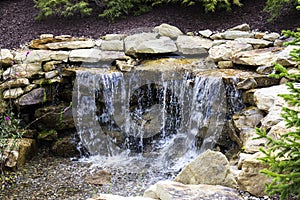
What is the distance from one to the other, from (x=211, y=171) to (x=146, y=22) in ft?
15.9

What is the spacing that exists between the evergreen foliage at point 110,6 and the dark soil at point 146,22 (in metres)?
0.14

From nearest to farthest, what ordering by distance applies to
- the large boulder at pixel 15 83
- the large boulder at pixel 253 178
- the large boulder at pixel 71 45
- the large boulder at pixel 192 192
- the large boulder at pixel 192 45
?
the large boulder at pixel 192 192, the large boulder at pixel 253 178, the large boulder at pixel 15 83, the large boulder at pixel 192 45, the large boulder at pixel 71 45

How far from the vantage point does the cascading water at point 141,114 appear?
5.24 metres

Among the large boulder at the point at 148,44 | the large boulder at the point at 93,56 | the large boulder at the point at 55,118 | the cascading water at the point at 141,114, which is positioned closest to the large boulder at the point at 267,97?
the cascading water at the point at 141,114

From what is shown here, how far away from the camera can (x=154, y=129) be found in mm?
5539

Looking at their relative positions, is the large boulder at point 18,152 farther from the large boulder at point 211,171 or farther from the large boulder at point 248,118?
the large boulder at point 248,118

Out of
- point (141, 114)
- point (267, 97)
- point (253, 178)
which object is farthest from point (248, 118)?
point (141, 114)

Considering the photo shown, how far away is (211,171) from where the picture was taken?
3047 millimetres

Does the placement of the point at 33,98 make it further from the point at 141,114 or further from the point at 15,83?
the point at 141,114

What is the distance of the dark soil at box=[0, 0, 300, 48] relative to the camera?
266 inches

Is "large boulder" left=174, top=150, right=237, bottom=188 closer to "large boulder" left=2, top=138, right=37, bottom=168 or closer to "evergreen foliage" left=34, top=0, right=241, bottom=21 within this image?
"large boulder" left=2, top=138, right=37, bottom=168

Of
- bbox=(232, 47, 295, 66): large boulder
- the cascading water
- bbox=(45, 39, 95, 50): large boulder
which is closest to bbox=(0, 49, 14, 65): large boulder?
bbox=(45, 39, 95, 50): large boulder

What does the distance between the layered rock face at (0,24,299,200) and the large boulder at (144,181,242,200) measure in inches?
55.5

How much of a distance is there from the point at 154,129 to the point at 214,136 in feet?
3.34
